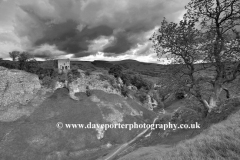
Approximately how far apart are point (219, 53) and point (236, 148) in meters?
8.15

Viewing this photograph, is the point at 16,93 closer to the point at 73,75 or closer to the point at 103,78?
the point at 73,75

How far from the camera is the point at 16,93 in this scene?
182 feet

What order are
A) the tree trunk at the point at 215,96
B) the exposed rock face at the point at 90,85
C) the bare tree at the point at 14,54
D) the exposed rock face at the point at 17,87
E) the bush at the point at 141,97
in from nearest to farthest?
the tree trunk at the point at 215,96
the exposed rock face at the point at 17,87
the exposed rock face at the point at 90,85
the bare tree at the point at 14,54
the bush at the point at 141,97

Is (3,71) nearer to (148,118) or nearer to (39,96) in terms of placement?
(39,96)

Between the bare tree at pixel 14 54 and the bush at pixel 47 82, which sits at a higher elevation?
the bare tree at pixel 14 54

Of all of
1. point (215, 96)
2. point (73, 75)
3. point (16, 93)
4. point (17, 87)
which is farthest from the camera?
point (73, 75)

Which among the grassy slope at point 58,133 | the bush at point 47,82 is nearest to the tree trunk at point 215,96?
the grassy slope at point 58,133

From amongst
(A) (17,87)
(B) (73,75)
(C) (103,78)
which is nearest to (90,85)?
(C) (103,78)

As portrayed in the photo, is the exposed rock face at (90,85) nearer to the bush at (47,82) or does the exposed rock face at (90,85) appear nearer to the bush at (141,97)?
the bush at (47,82)

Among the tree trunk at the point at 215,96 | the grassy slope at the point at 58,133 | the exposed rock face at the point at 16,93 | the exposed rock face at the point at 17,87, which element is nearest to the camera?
the tree trunk at the point at 215,96

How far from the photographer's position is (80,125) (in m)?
53.3

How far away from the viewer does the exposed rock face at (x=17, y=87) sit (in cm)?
5322

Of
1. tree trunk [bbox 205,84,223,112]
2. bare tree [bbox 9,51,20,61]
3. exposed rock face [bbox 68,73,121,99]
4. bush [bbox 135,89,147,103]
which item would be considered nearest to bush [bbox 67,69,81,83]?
exposed rock face [bbox 68,73,121,99]

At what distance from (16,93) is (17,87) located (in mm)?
3078
